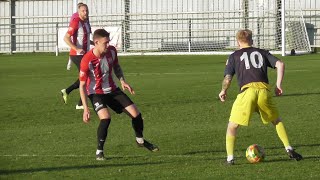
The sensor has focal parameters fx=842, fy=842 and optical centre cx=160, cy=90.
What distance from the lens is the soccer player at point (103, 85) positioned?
10.8 metres

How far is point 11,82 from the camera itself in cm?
→ 2344

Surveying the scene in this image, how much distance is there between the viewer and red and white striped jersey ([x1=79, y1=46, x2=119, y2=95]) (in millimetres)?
10859

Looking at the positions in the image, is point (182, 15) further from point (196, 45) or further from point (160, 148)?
point (160, 148)

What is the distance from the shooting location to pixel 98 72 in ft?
35.9

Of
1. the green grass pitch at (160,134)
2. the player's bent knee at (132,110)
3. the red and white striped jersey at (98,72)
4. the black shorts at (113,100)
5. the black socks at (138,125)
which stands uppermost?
the red and white striped jersey at (98,72)

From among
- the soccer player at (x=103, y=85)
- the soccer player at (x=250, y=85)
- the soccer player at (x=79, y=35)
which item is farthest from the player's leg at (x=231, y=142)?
the soccer player at (x=79, y=35)

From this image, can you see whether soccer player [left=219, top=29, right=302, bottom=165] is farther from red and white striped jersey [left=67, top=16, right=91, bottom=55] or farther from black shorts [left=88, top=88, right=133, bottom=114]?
red and white striped jersey [left=67, top=16, right=91, bottom=55]

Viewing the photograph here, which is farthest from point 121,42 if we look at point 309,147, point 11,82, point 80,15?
point 309,147

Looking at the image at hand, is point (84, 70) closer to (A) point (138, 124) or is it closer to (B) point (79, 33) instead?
(A) point (138, 124)

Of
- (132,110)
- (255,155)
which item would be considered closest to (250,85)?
(255,155)

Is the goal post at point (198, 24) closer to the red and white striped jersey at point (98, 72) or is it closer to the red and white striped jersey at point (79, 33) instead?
the red and white striped jersey at point (79, 33)

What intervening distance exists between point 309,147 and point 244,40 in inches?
77.8

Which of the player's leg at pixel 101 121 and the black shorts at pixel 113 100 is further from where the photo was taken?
the black shorts at pixel 113 100

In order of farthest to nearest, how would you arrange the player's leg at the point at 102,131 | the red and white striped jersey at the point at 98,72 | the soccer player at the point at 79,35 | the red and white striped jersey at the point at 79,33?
1. the red and white striped jersey at the point at 79,33
2. the soccer player at the point at 79,35
3. the red and white striped jersey at the point at 98,72
4. the player's leg at the point at 102,131
